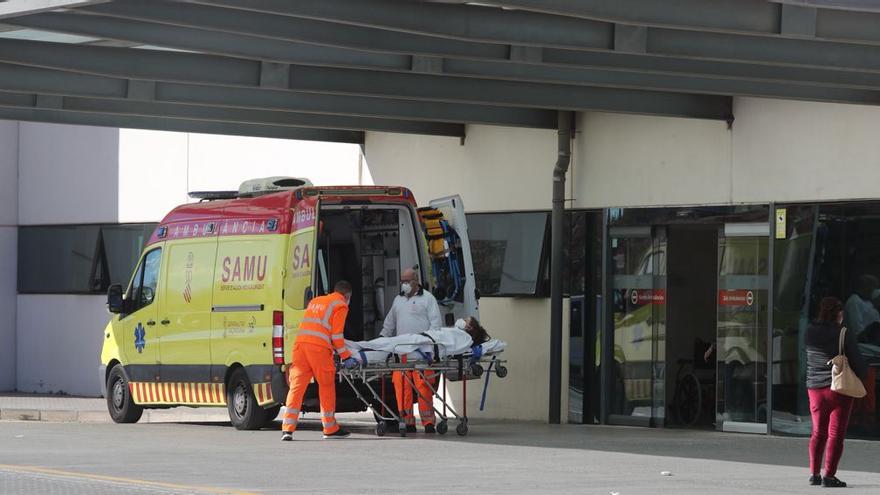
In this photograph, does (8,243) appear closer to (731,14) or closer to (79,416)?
(79,416)

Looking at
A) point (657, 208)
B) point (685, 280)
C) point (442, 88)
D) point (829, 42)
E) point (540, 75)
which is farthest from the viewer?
point (685, 280)

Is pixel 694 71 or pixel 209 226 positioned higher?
pixel 694 71

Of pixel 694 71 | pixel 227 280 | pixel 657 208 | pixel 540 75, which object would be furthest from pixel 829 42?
pixel 227 280

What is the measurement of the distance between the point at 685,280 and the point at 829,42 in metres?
5.81

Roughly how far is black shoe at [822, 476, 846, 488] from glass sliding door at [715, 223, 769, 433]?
5893 mm

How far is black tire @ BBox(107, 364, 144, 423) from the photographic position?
2106 cm

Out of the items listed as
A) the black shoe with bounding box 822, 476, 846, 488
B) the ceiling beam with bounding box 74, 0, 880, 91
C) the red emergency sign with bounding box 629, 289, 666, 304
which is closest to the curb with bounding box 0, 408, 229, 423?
the red emergency sign with bounding box 629, 289, 666, 304

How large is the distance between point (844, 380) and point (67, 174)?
17.6m

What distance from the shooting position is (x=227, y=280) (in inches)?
755

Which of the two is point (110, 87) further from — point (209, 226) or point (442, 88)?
point (442, 88)

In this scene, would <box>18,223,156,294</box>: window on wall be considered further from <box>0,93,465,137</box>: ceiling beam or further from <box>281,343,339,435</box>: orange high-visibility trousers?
<box>281,343,339,435</box>: orange high-visibility trousers

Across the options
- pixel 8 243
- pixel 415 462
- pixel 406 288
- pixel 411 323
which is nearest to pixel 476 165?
pixel 406 288

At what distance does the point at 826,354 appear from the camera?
1323cm

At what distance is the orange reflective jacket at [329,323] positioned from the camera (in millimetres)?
17328
